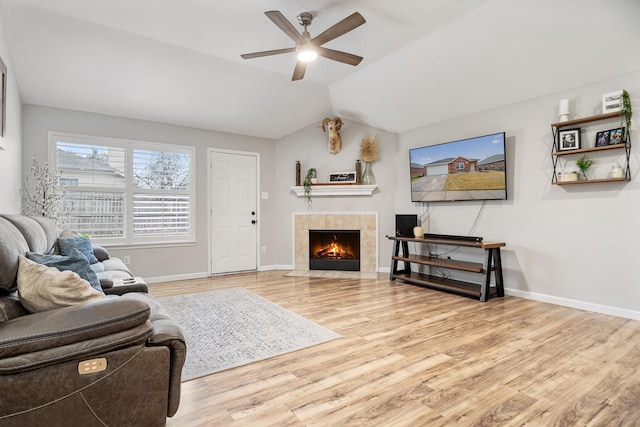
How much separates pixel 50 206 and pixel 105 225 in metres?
0.79

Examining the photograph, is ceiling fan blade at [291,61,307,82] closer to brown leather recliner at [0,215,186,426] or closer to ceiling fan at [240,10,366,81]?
ceiling fan at [240,10,366,81]

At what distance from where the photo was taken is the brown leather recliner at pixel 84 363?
119 cm

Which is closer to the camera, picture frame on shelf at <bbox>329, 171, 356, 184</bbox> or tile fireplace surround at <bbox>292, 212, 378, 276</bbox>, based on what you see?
tile fireplace surround at <bbox>292, 212, 378, 276</bbox>

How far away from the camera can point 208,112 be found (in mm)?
5012

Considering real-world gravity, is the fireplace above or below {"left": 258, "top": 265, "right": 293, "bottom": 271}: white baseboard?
above

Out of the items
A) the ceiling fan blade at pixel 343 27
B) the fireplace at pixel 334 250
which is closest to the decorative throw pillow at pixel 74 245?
the ceiling fan blade at pixel 343 27

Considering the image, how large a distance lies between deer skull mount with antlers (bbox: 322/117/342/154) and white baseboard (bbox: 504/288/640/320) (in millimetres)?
3428

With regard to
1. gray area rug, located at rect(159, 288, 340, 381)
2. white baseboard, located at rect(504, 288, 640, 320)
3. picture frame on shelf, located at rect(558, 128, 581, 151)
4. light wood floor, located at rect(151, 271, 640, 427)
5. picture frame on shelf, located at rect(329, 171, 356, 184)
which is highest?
picture frame on shelf, located at rect(558, 128, 581, 151)

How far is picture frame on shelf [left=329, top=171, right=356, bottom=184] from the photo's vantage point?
5816mm

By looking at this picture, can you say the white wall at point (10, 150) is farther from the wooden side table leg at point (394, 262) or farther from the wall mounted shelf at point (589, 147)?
the wall mounted shelf at point (589, 147)

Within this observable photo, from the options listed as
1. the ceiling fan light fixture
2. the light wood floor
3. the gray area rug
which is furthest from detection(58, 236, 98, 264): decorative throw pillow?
the ceiling fan light fixture

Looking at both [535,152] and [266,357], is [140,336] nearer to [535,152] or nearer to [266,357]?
[266,357]

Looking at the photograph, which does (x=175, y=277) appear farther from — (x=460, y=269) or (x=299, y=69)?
(x=460, y=269)

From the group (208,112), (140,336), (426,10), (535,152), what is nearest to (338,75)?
(426,10)
